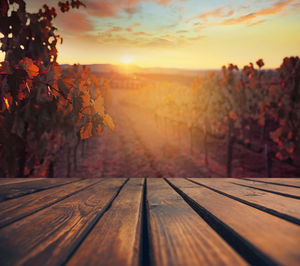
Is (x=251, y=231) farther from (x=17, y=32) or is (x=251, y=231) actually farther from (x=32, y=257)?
(x=17, y=32)

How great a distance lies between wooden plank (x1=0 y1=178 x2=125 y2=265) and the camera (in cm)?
76

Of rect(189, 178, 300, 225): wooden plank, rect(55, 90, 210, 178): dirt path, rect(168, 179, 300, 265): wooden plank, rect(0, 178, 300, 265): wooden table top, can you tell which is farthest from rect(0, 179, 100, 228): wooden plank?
rect(55, 90, 210, 178): dirt path

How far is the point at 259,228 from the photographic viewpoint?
0.93m

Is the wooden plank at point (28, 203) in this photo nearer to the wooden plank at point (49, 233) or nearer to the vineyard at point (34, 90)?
the wooden plank at point (49, 233)

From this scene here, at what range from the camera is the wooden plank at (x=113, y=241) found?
720 mm

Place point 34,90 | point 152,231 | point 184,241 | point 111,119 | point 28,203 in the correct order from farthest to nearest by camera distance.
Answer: point 34,90, point 111,119, point 28,203, point 152,231, point 184,241

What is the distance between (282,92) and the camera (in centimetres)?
793

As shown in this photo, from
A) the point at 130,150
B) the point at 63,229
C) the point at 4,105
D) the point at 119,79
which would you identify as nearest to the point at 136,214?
the point at 63,229

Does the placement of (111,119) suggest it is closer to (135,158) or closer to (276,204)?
(276,204)

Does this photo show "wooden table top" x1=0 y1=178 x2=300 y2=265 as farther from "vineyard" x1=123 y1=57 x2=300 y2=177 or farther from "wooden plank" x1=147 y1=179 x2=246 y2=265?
"vineyard" x1=123 y1=57 x2=300 y2=177

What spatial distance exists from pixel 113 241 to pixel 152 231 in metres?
0.17

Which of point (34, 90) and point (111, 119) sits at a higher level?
point (34, 90)

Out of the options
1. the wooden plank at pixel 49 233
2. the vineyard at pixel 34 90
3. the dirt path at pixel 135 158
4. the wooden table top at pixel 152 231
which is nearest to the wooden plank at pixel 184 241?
the wooden table top at pixel 152 231

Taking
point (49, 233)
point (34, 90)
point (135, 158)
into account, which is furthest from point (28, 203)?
point (135, 158)
